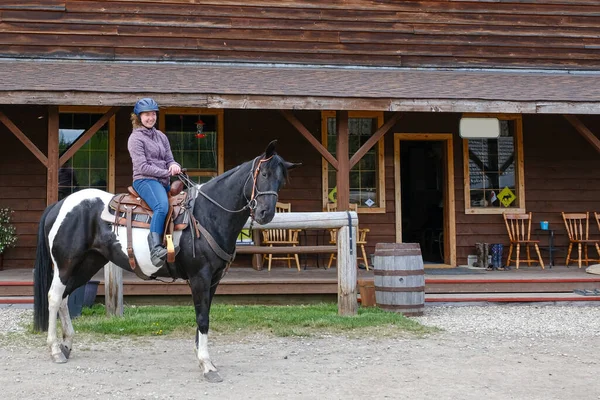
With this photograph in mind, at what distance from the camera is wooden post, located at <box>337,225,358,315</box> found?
709cm

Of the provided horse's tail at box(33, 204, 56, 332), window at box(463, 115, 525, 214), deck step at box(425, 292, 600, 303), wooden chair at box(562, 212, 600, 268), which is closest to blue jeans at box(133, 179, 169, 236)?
horse's tail at box(33, 204, 56, 332)

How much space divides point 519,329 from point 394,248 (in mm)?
1597

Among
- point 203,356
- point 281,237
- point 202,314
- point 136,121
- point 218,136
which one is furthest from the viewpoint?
point 218,136

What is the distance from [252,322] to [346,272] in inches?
46.6

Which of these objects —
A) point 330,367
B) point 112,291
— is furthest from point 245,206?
point 112,291

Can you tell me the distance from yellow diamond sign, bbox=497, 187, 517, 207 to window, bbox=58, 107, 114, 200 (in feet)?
21.1

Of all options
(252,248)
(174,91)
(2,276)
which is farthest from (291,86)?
(2,276)

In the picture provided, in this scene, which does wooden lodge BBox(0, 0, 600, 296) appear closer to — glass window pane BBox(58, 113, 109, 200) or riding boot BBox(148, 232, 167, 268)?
glass window pane BBox(58, 113, 109, 200)

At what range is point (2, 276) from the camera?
8734mm

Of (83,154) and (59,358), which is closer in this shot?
(59,358)

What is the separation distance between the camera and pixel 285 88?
8.44 meters

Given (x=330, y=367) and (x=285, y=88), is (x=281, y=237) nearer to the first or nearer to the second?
(x=285, y=88)

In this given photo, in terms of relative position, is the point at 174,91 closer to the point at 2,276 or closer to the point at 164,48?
the point at 164,48

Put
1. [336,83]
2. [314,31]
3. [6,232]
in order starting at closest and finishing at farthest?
1. [336,83]
2. [6,232]
3. [314,31]
